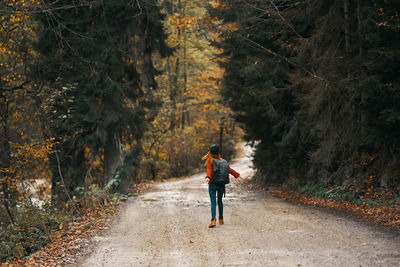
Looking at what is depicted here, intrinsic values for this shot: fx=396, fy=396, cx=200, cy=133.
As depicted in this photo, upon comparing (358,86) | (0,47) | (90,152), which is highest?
(0,47)

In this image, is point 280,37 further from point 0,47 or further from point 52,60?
point 0,47

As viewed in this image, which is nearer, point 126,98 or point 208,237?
point 208,237

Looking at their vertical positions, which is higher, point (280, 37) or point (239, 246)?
point (280, 37)

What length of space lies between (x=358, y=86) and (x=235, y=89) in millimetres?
8770

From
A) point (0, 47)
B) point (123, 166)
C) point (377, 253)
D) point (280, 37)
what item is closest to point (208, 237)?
point (377, 253)

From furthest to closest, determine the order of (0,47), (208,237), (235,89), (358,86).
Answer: (235,89) < (0,47) < (358,86) < (208,237)

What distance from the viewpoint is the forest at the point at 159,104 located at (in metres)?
11.6

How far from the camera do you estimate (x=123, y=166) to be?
1747cm

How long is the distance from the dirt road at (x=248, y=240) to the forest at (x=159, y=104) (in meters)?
3.04

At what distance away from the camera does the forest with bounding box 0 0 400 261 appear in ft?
38.2

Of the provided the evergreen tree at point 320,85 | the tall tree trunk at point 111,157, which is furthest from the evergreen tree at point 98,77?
the evergreen tree at point 320,85

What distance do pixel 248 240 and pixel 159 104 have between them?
12084mm

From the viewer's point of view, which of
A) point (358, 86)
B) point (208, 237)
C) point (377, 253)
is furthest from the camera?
point (358, 86)

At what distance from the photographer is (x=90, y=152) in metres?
17.5
